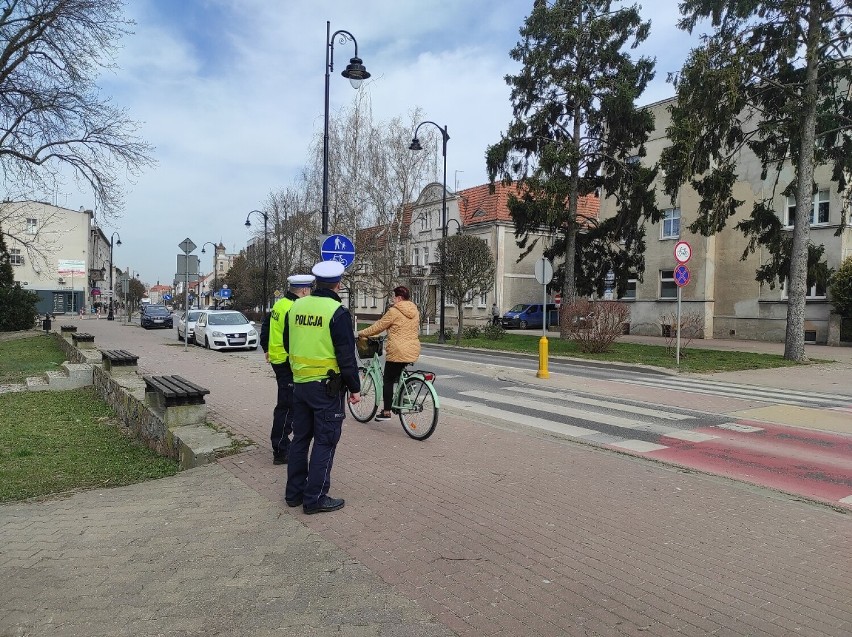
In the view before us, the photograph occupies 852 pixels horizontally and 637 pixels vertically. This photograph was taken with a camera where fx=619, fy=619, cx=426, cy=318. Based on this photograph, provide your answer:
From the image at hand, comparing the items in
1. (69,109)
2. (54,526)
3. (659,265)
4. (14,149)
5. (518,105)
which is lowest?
(54,526)

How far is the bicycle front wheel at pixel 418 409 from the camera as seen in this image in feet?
22.9

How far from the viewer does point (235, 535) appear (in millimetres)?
4113

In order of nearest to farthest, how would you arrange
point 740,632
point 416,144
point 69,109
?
point 740,632
point 69,109
point 416,144

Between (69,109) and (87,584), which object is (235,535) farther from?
(69,109)

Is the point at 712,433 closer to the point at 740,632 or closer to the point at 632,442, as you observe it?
the point at 632,442

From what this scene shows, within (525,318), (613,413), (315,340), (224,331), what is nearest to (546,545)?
(315,340)

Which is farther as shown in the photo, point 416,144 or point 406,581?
point 416,144

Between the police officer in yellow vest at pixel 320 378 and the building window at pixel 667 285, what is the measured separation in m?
31.5

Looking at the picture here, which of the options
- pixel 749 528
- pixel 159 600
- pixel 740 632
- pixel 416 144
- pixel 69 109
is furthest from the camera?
Answer: pixel 416 144

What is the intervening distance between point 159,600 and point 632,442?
5.52 metres

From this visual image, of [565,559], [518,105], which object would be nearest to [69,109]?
[518,105]

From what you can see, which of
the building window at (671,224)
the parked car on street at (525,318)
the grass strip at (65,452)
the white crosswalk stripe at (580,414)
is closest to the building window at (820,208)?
the building window at (671,224)

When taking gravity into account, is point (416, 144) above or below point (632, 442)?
above

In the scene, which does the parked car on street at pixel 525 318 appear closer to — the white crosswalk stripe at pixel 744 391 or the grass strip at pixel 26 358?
the white crosswalk stripe at pixel 744 391
